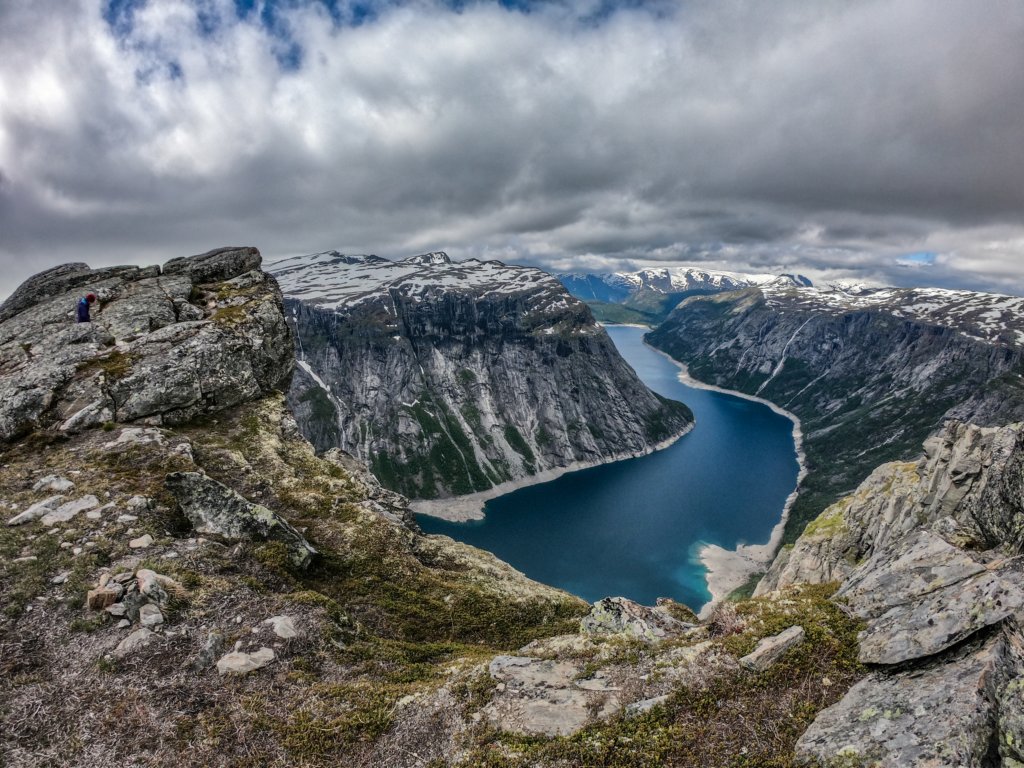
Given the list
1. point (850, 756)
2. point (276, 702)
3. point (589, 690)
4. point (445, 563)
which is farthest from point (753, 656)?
point (445, 563)

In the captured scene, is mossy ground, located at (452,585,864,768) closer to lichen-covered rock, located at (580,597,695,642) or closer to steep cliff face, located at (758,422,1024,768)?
steep cliff face, located at (758,422,1024,768)

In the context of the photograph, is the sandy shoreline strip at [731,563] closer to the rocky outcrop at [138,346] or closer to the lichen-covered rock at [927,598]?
the rocky outcrop at [138,346]

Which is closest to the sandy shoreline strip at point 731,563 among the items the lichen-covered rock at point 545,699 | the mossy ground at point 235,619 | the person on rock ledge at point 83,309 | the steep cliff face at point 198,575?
the mossy ground at point 235,619

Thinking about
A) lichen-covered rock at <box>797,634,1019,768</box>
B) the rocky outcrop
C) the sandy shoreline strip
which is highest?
the rocky outcrop

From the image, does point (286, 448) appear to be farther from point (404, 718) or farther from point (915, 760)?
point (915, 760)

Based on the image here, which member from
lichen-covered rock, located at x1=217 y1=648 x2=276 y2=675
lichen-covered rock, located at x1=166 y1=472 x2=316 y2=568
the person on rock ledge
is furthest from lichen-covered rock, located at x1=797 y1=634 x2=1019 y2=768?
the person on rock ledge

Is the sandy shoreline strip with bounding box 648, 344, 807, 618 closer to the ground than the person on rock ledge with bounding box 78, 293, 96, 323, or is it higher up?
closer to the ground
